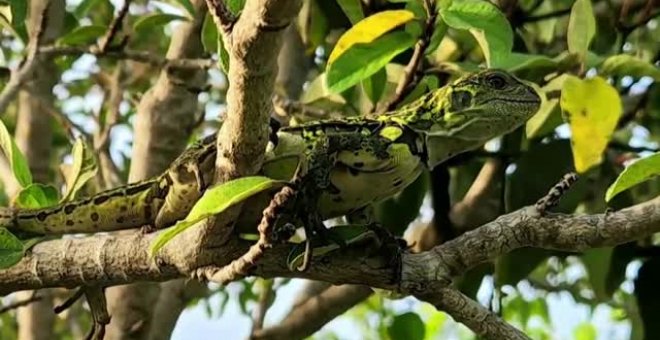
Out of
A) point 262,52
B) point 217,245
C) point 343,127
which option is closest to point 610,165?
point 343,127

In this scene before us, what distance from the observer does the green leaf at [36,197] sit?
1545 mm

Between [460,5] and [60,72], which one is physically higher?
[460,5]

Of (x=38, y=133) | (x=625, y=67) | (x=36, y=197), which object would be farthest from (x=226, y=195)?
(x=38, y=133)

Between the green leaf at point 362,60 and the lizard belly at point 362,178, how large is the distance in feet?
0.67

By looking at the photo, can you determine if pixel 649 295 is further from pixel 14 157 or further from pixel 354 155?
pixel 14 157

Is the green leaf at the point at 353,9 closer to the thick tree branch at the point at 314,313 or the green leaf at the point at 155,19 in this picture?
the green leaf at the point at 155,19

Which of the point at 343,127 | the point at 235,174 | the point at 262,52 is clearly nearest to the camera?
the point at 262,52

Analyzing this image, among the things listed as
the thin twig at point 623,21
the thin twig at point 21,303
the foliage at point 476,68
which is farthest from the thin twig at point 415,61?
the thin twig at point 21,303

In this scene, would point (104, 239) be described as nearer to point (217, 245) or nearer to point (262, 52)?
point (217, 245)

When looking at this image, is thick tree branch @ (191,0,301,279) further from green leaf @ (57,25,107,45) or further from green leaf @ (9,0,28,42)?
green leaf @ (57,25,107,45)

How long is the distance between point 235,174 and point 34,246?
41cm

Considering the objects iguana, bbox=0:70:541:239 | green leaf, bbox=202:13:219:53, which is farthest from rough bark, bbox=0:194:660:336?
green leaf, bbox=202:13:219:53

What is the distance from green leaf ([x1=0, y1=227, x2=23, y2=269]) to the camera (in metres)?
1.30

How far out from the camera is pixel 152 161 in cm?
211
